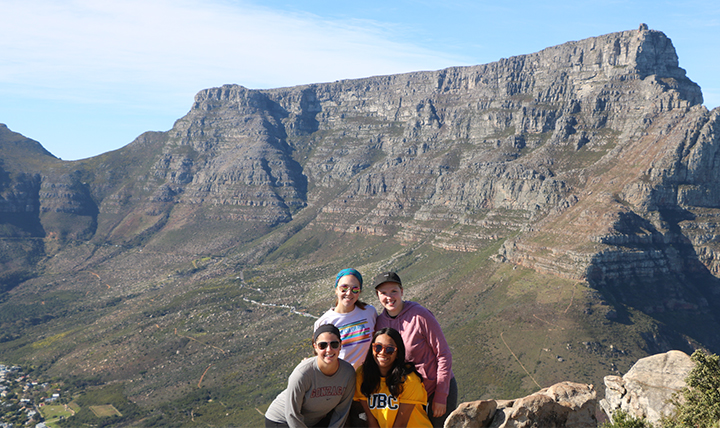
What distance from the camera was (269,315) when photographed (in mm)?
194250

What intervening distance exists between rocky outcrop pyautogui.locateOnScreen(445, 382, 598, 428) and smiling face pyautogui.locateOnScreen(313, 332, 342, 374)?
728cm

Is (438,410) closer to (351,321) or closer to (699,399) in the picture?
(351,321)

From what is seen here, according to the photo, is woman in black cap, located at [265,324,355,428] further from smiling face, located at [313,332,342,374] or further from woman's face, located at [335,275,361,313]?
woman's face, located at [335,275,361,313]

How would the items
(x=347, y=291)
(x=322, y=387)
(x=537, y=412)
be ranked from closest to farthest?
1. (x=322, y=387)
2. (x=347, y=291)
3. (x=537, y=412)

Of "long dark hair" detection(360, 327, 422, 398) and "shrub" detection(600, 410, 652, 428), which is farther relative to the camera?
"shrub" detection(600, 410, 652, 428)

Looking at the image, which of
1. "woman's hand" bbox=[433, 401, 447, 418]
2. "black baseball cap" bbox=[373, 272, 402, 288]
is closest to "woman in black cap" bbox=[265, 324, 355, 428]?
"black baseball cap" bbox=[373, 272, 402, 288]

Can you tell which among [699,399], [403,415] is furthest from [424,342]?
[699,399]

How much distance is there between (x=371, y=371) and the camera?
16297 millimetres

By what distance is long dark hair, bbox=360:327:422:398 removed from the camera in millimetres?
16203

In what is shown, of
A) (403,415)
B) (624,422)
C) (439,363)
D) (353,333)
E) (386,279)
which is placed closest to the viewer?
(403,415)

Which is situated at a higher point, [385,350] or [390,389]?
[385,350]

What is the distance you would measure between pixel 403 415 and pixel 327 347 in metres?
3.98

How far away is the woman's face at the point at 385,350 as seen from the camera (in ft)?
53.0

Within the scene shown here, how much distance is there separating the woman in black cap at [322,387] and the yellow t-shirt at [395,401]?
32.2 inches
